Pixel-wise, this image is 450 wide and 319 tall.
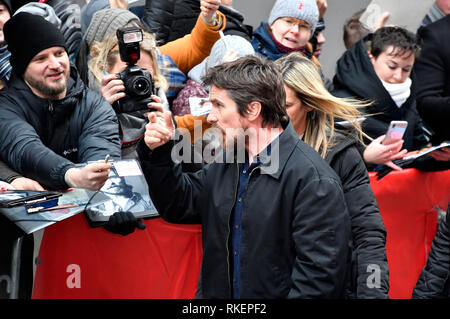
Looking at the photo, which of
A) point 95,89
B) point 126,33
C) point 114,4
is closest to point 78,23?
point 114,4

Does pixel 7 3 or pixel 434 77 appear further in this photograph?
pixel 434 77

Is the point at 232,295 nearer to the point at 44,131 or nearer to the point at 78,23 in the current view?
the point at 44,131

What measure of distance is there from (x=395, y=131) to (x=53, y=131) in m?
1.96

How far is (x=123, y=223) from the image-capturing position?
3143 millimetres

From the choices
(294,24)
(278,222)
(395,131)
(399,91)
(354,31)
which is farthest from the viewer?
(354,31)

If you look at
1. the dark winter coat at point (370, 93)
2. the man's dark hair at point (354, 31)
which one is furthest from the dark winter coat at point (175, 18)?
the man's dark hair at point (354, 31)

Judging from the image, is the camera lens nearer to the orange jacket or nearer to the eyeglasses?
the orange jacket

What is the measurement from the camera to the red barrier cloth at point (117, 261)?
3096 millimetres

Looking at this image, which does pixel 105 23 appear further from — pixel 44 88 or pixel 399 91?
pixel 399 91

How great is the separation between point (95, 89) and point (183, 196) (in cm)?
106

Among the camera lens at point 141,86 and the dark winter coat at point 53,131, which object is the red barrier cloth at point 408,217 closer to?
the camera lens at point 141,86

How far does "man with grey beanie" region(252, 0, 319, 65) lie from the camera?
4699mm

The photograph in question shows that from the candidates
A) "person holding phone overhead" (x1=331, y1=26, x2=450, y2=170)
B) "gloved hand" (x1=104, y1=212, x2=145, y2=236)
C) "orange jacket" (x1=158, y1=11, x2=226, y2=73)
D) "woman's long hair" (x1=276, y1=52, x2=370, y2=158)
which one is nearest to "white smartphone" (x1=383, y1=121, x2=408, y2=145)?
"person holding phone overhead" (x1=331, y1=26, x2=450, y2=170)

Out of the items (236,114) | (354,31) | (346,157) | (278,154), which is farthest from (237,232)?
(354,31)
